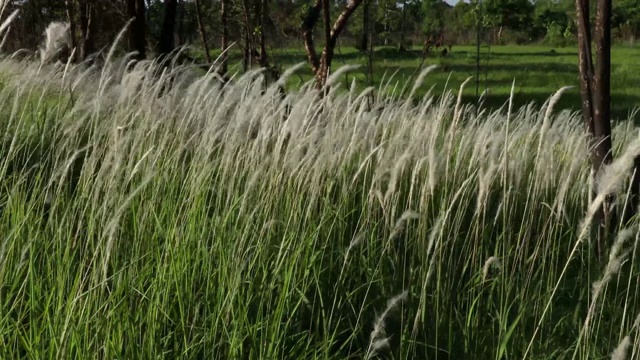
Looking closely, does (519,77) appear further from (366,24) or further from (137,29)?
(137,29)

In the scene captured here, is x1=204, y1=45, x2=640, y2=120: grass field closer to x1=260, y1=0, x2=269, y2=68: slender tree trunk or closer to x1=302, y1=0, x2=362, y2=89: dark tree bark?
x1=260, y1=0, x2=269, y2=68: slender tree trunk

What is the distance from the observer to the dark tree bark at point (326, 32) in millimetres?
5027

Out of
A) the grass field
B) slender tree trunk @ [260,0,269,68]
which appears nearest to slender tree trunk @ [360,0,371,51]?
slender tree trunk @ [260,0,269,68]

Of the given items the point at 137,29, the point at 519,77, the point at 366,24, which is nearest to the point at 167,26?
the point at 137,29

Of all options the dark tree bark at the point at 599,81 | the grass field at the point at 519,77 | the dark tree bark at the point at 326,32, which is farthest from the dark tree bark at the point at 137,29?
the grass field at the point at 519,77

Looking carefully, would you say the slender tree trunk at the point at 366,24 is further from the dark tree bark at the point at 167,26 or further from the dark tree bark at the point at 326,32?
the dark tree bark at the point at 167,26

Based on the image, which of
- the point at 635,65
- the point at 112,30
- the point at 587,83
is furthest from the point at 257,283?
the point at 635,65

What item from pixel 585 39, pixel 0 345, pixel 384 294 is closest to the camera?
pixel 0 345

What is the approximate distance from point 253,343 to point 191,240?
1.30 ft

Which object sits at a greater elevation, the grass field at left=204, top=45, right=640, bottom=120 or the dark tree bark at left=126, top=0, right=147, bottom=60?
the dark tree bark at left=126, top=0, right=147, bottom=60

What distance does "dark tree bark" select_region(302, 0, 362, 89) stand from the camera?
5.03m

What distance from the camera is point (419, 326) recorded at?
1941 millimetres

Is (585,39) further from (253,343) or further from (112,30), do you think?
(112,30)

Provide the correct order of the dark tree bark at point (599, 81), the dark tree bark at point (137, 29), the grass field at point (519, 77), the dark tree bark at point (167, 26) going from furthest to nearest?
1. the grass field at point (519, 77)
2. the dark tree bark at point (167, 26)
3. the dark tree bark at point (137, 29)
4. the dark tree bark at point (599, 81)
